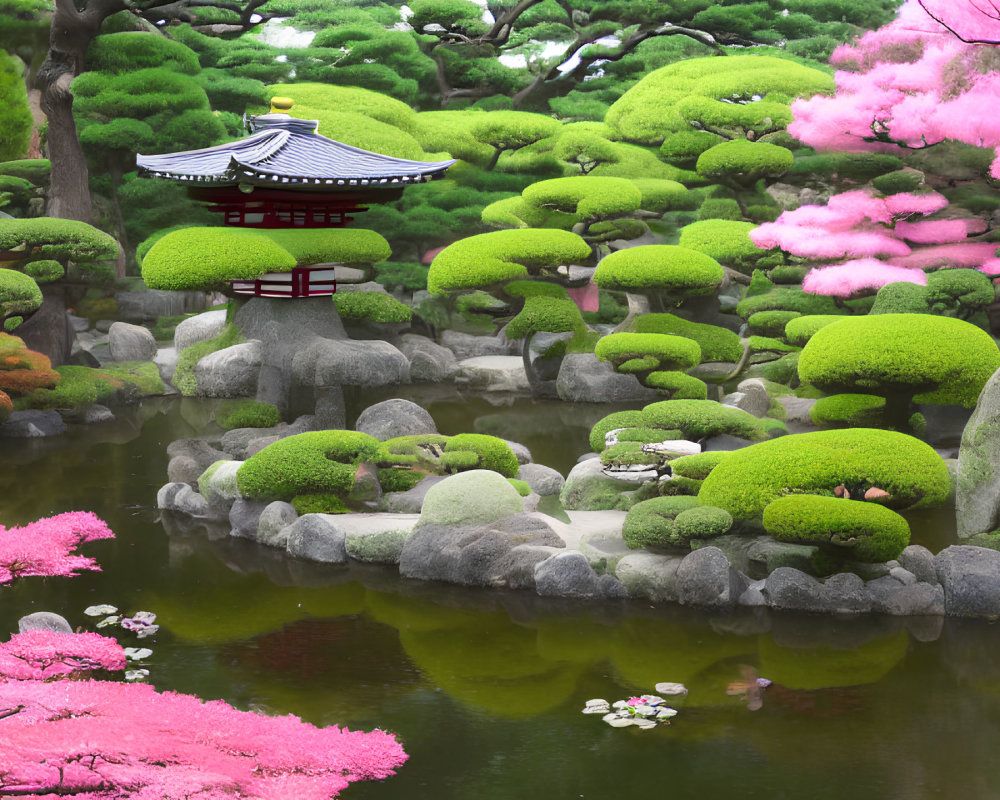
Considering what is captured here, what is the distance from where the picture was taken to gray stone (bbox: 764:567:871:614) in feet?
25.8

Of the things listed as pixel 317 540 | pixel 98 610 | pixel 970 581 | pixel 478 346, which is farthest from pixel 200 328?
pixel 970 581

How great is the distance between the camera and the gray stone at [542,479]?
10.9 metres

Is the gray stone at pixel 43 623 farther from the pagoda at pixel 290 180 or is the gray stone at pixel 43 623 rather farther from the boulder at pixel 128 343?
the boulder at pixel 128 343

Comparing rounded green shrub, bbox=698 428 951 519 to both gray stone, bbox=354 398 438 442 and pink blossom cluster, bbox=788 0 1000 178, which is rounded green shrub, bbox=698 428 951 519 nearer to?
gray stone, bbox=354 398 438 442

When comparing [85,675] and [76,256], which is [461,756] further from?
[76,256]

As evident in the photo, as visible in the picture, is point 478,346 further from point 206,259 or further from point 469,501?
point 469,501

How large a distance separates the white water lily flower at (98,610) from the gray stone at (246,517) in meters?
2.04

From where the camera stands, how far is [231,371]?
1348 centimetres

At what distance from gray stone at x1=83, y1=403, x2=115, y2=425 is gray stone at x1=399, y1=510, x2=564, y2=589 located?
25.0 feet

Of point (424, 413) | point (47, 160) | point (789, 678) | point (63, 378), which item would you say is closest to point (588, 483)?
point (424, 413)

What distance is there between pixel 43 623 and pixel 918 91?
12.4 metres

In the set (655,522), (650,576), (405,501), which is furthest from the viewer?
(405,501)

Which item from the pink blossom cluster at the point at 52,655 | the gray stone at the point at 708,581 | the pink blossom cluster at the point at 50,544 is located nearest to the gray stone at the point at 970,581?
the gray stone at the point at 708,581

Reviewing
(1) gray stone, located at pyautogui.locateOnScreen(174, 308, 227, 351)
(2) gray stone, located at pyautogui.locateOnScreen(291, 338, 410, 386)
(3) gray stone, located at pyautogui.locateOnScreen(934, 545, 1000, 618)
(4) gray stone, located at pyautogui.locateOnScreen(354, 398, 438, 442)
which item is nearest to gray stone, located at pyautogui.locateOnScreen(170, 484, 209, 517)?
(4) gray stone, located at pyautogui.locateOnScreen(354, 398, 438, 442)
